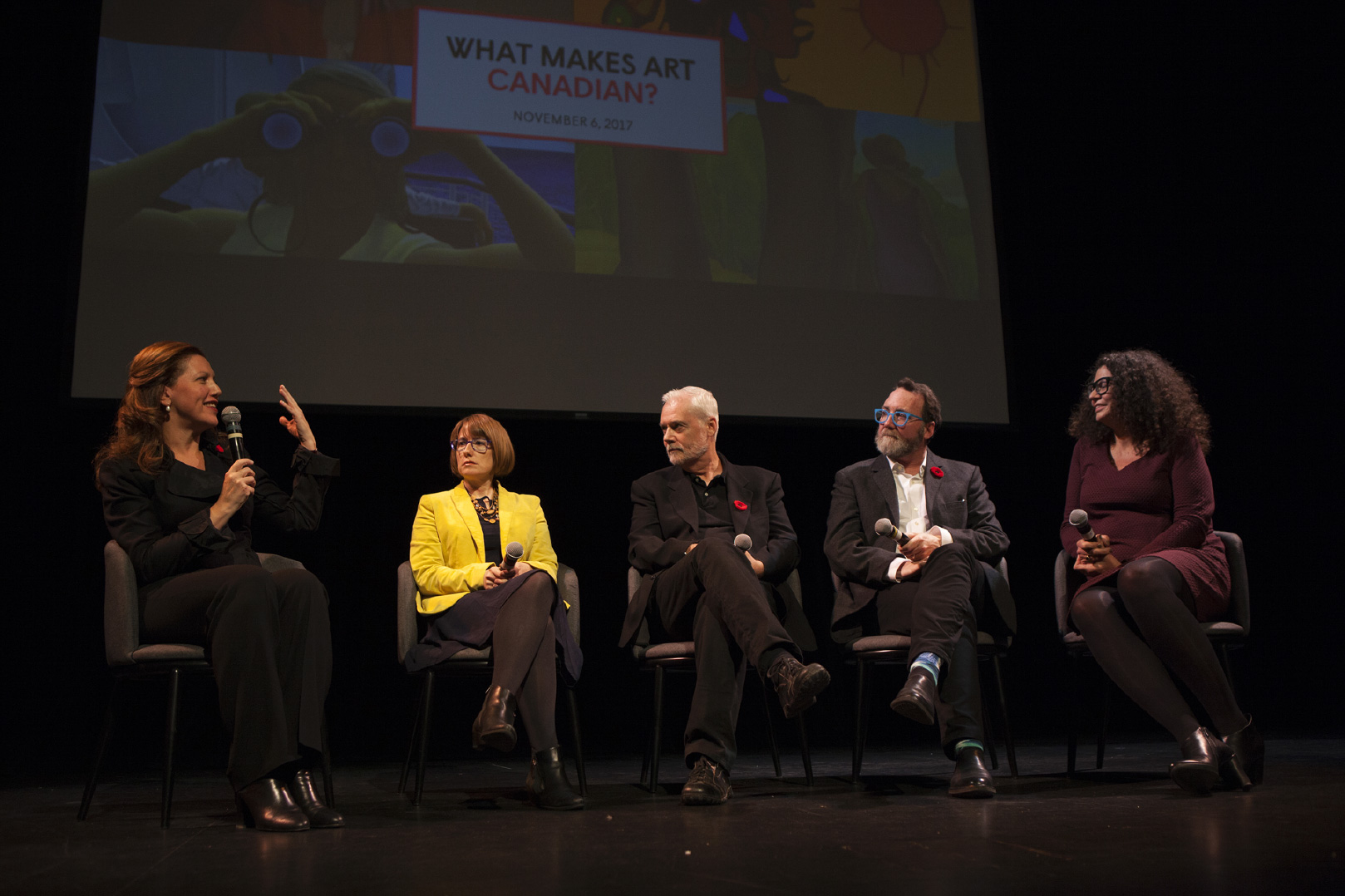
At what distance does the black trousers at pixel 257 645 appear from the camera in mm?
2232

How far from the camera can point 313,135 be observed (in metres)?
3.60

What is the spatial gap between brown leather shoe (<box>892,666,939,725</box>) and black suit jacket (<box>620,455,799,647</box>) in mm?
632

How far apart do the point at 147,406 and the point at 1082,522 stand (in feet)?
7.96

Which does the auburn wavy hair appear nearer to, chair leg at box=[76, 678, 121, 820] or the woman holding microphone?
the woman holding microphone

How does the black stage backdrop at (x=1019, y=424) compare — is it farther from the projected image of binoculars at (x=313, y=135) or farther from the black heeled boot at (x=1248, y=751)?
the black heeled boot at (x=1248, y=751)

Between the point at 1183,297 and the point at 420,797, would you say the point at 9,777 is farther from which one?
the point at 1183,297

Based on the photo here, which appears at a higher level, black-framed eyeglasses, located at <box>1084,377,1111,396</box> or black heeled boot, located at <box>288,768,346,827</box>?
black-framed eyeglasses, located at <box>1084,377,1111,396</box>

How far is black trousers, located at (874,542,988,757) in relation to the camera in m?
2.56

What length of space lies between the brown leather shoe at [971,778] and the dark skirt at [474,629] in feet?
3.25

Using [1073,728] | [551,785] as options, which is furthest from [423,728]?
[1073,728]

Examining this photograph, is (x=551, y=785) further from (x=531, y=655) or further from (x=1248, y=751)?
(x=1248, y=751)

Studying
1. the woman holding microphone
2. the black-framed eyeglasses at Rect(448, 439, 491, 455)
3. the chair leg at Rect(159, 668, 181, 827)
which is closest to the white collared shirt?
the black-framed eyeglasses at Rect(448, 439, 491, 455)

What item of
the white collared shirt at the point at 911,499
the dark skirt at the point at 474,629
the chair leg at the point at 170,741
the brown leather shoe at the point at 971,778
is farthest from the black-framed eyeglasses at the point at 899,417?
the chair leg at the point at 170,741

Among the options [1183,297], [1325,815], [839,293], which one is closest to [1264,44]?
[1183,297]
